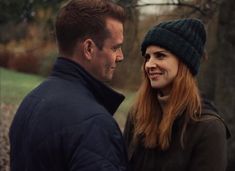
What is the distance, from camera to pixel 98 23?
7.43ft

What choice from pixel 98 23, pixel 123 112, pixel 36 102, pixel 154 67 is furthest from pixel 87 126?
pixel 123 112

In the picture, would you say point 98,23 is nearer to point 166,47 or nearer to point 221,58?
point 166,47

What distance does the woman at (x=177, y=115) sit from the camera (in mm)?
2795

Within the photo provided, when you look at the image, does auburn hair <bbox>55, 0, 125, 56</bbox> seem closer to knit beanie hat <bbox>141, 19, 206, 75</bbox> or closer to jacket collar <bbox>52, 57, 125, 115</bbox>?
jacket collar <bbox>52, 57, 125, 115</bbox>

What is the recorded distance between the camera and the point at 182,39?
2.91 metres

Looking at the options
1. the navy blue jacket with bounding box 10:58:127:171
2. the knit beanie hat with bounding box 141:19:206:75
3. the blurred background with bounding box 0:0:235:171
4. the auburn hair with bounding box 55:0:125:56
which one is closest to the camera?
the navy blue jacket with bounding box 10:58:127:171

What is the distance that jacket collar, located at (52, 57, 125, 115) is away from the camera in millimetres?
2275

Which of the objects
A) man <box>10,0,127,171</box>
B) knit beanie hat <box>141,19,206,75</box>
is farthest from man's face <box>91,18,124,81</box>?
knit beanie hat <box>141,19,206,75</box>

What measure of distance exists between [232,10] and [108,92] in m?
4.10

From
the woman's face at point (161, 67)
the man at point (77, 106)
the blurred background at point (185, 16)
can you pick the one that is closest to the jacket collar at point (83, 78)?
the man at point (77, 106)

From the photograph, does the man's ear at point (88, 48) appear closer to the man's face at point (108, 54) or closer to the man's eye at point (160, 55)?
the man's face at point (108, 54)

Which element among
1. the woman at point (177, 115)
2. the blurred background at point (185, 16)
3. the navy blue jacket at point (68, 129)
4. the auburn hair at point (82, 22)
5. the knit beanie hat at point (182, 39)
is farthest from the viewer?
the blurred background at point (185, 16)

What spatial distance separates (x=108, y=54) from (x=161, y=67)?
629mm

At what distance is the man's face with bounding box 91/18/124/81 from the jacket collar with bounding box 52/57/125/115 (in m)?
0.04
